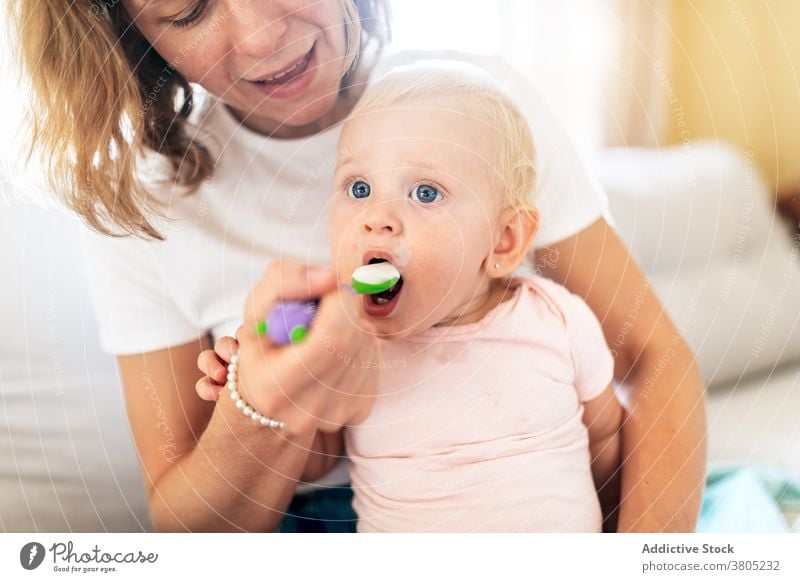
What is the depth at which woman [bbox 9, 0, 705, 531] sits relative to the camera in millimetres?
495

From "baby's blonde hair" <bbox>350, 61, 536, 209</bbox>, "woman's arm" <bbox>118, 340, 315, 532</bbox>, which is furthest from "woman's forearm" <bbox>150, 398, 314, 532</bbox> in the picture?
"baby's blonde hair" <bbox>350, 61, 536, 209</bbox>

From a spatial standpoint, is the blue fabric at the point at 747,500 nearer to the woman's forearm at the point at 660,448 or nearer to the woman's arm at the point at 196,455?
the woman's forearm at the point at 660,448

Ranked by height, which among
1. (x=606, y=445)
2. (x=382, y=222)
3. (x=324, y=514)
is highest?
(x=382, y=222)

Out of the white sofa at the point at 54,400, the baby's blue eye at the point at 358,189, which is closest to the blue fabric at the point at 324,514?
the white sofa at the point at 54,400

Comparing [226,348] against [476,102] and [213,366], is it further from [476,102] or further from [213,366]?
[476,102]

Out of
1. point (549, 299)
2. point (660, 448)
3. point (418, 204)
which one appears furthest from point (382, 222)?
point (660, 448)

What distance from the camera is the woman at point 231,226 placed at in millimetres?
495

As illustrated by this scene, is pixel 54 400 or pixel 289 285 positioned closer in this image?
pixel 289 285

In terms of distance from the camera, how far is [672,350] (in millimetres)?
533

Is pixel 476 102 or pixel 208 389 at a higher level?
pixel 476 102

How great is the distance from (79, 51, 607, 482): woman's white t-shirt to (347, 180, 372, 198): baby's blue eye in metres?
0.03

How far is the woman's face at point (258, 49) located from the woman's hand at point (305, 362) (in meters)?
0.11

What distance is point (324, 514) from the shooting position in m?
0.56

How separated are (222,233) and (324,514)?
0.70 feet
